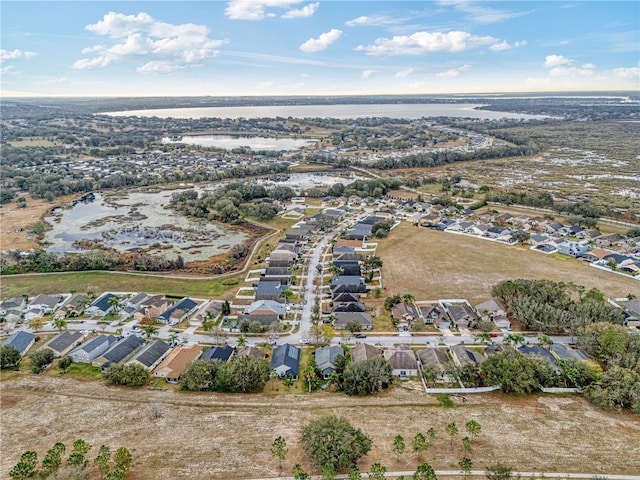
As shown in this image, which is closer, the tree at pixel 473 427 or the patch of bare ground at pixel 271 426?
the patch of bare ground at pixel 271 426

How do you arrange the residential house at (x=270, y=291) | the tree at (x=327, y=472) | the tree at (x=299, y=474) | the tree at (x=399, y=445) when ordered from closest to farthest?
the tree at (x=327, y=472), the tree at (x=299, y=474), the tree at (x=399, y=445), the residential house at (x=270, y=291)

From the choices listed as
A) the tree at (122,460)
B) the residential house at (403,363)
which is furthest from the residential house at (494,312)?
the tree at (122,460)

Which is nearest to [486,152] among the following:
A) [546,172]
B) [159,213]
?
[546,172]

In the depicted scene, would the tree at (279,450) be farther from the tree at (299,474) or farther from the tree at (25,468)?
the tree at (25,468)

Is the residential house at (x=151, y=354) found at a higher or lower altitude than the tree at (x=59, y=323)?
lower

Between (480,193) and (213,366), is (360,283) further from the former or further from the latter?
(480,193)

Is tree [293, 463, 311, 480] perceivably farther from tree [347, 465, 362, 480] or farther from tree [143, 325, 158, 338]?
tree [143, 325, 158, 338]
